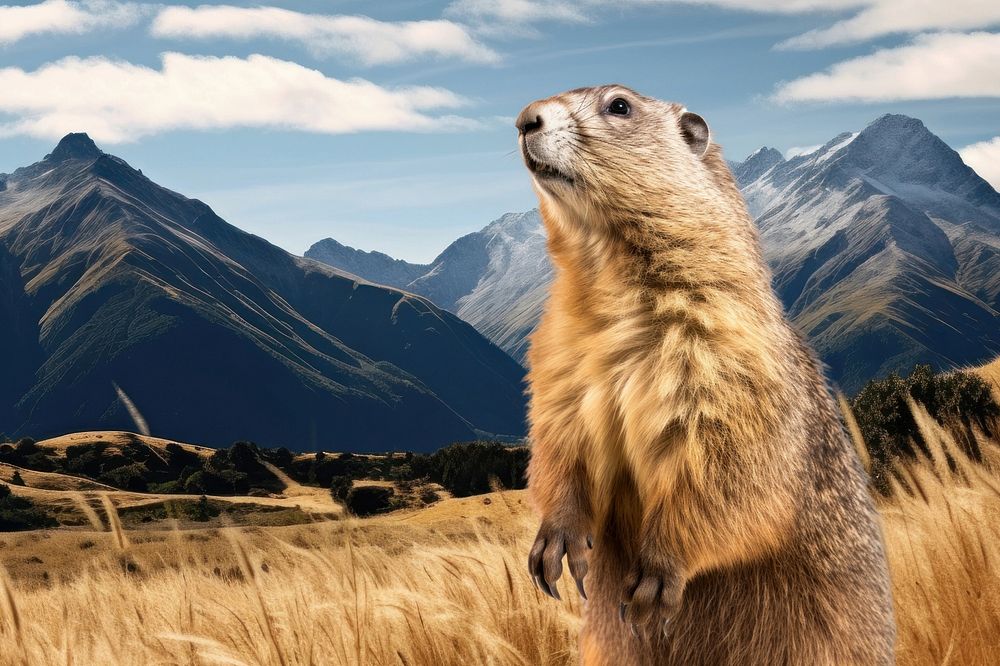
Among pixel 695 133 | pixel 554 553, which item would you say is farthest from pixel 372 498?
pixel 554 553

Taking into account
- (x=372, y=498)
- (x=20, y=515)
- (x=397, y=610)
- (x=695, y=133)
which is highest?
(x=695, y=133)

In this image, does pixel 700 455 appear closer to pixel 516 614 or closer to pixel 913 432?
pixel 516 614

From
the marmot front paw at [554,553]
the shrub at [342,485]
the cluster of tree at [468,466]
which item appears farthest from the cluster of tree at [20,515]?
the marmot front paw at [554,553]

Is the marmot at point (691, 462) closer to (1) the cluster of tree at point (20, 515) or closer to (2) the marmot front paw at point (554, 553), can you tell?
(2) the marmot front paw at point (554, 553)

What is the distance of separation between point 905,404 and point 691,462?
21909mm

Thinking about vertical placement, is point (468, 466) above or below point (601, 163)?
below

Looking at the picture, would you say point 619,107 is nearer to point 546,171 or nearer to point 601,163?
point 601,163

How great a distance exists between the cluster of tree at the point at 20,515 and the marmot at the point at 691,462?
60.0 m

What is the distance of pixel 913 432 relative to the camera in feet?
77.6

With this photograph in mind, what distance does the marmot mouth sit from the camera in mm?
5941

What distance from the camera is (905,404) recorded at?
24234 millimetres

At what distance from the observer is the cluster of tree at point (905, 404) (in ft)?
61.5

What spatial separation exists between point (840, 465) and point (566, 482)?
1.65 m

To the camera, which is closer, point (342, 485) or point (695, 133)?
point (695, 133)
